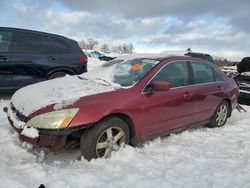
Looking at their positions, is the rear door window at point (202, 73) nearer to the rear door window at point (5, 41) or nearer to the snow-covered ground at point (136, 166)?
the snow-covered ground at point (136, 166)

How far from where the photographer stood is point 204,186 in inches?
163

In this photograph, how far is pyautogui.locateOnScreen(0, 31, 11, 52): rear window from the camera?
8.13 metres

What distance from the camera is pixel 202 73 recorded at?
665 cm

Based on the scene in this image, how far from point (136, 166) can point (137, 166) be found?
0.04 ft

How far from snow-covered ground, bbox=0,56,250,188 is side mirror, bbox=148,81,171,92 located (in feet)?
2.94

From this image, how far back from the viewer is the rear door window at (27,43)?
8352 millimetres

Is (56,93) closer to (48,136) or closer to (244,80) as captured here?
(48,136)

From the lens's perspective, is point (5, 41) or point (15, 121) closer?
point (15, 121)

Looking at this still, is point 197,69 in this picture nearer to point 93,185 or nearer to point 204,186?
point 204,186

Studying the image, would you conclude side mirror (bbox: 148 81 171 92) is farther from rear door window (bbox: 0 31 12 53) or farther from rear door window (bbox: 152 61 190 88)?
A: rear door window (bbox: 0 31 12 53)

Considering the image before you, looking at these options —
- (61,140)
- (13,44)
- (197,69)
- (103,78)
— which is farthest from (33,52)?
(61,140)

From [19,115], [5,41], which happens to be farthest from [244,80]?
[19,115]

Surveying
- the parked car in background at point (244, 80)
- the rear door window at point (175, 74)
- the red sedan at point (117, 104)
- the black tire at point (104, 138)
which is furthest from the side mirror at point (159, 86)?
the parked car in background at point (244, 80)

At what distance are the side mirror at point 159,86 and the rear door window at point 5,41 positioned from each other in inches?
171
